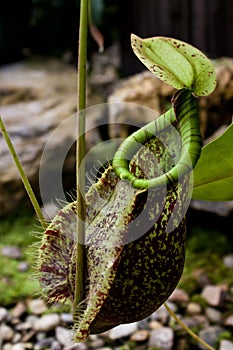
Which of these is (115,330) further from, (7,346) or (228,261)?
(228,261)

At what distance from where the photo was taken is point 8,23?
7.65ft

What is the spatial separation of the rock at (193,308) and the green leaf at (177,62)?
2.59 ft

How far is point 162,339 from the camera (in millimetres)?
1164

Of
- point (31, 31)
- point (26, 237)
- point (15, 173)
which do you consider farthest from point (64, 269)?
point (31, 31)

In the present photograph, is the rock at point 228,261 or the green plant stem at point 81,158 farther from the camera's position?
the rock at point 228,261

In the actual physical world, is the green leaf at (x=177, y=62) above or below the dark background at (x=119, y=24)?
above

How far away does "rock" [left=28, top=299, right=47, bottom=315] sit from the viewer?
1.30 metres

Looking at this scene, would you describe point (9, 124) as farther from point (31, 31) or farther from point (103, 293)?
point (103, 293)

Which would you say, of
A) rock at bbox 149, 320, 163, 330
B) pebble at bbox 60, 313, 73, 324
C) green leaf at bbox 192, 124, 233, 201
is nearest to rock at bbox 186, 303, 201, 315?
rock at bbox 149, 320, 163, 330

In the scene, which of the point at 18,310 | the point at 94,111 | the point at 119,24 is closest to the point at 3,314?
the point at 18,310

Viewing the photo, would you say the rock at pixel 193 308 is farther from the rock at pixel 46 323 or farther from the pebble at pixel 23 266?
the pebble at pixel 23 266

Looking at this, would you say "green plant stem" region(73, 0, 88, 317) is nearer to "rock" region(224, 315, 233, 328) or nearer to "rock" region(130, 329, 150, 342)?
"rock" region(130, 329, 150, 342)

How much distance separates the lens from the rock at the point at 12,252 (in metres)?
1.49

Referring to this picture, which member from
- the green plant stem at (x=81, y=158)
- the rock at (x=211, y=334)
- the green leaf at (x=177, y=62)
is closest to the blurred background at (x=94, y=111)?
the rock at (x=211, y=334)
